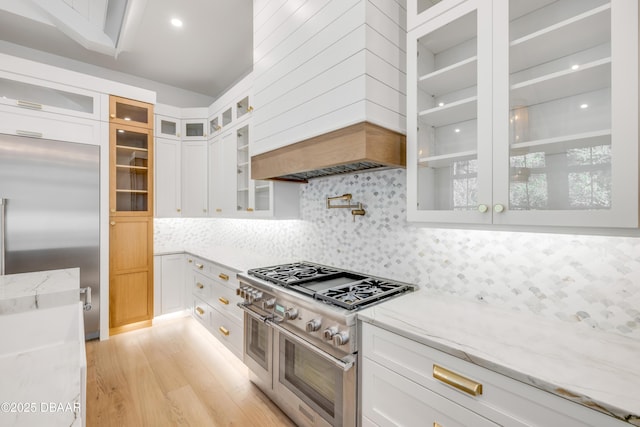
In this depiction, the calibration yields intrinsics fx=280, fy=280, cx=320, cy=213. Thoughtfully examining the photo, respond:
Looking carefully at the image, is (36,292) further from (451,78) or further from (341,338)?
(451,78)

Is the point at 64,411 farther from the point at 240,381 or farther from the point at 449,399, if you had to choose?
the point at 240,381

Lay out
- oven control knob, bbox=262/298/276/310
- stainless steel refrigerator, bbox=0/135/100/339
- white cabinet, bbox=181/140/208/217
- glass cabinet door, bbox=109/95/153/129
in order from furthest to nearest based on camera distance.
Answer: white cabinet, bbox=181/140/208/217 < glass cabinet door, bbox=109/95/153/129 < stainless steel refrigerator, bbox=0/135/100/339 < oven control knob, bbox=262/298/276/310

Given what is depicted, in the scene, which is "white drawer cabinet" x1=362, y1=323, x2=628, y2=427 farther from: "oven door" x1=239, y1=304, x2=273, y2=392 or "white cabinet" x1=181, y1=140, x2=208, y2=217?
"white cabinet" x1=181, y1=140, x2=208, y2=217

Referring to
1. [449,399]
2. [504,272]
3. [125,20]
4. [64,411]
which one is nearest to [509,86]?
[504,272]

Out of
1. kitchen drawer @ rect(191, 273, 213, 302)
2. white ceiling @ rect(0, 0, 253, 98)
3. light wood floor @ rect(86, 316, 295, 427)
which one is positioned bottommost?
light wood floor @ rect(86, 316, 295, 427)

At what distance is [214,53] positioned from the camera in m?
3.17

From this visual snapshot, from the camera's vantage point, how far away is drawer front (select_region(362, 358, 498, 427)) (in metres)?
1.03

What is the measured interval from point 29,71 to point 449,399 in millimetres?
3996

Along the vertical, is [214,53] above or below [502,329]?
above

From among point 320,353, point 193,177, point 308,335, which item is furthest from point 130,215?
point 320,353

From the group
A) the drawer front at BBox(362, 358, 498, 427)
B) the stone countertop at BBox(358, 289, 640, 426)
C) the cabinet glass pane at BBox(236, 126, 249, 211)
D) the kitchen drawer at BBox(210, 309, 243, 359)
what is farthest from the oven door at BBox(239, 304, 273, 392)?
the cabinet glass pane at BBox(236, 126, 249, 211)

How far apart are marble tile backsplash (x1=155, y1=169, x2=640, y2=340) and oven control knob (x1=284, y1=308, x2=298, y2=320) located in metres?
0.65

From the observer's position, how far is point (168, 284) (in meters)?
3.50

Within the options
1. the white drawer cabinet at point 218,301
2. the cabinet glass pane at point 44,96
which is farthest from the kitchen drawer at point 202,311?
the cabinet glass pane at point 44,96
